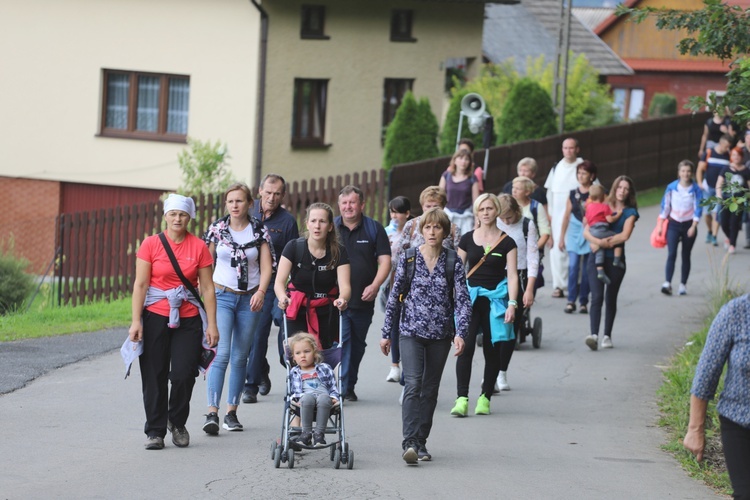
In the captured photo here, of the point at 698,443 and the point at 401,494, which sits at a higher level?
the point at 698,443

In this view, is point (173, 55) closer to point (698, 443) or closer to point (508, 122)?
point (508, 122)

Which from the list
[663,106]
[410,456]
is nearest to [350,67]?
[410,456]

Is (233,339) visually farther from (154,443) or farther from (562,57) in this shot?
(562,57)

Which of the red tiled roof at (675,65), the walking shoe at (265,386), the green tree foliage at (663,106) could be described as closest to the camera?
the walking shoe at (265,386)

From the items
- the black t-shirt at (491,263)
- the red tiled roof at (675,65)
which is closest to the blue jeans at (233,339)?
the black t-shirt at (491,263)

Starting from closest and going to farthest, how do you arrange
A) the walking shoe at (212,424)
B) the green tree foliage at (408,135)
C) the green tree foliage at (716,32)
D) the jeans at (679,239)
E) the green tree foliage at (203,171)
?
the walking shoe at (212,424) < the green tree foliage at (716,32) < the jeans at (679,239) < the green tree foliage at (203,171) < the green tree foliage at (408,135)

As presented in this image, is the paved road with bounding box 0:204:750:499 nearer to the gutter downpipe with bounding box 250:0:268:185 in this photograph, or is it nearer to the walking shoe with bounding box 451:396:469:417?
A: the walking shoe with bounding box 451:396:469:417

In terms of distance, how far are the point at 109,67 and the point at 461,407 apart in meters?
19.3

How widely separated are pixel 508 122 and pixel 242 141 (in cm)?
620

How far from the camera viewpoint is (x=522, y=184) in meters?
13.7

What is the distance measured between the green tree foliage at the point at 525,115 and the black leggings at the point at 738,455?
23820mm

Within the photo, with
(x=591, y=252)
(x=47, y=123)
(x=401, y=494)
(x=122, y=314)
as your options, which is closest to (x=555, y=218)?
(x=591, y=252)

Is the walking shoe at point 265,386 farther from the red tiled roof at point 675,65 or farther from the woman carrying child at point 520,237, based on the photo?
the red tiled roof at point 675,65

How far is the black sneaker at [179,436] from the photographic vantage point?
29.6 ft
